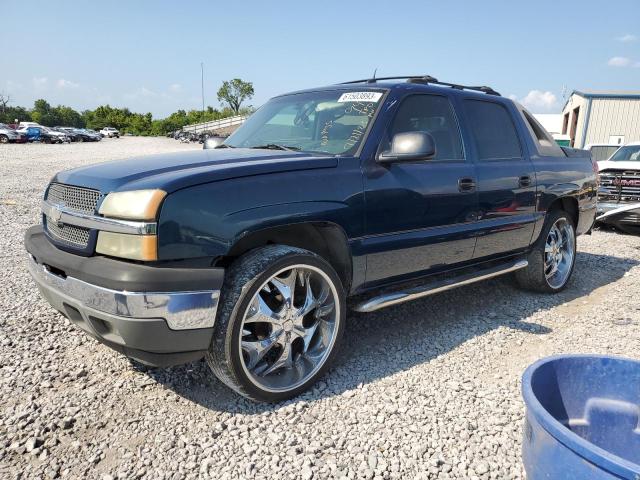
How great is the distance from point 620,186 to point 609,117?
74.8 feet

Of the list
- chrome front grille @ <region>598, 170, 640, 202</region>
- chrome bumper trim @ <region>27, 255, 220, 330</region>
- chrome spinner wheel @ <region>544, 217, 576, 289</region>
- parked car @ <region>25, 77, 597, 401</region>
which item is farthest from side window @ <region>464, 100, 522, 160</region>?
chrome front grille @ <region>598, 170, 640, 202</region>

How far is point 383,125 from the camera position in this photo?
126 inches

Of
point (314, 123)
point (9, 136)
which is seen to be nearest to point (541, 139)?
point (314, 123)

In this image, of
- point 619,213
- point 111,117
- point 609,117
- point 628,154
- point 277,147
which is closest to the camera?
point 277,147

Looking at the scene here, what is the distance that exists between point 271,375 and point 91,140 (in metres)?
59.9

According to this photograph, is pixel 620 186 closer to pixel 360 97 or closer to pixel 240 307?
pixel 360 97

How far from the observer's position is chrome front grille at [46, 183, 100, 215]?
250 centimetres

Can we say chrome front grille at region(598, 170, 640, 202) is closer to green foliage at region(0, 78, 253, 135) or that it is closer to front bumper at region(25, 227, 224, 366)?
front bumper at region(25, 227, 224, 366)

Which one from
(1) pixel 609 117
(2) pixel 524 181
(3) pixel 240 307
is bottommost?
(3) pixel 240 307

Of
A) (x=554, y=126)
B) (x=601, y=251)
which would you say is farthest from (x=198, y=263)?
(x=554, y=126)

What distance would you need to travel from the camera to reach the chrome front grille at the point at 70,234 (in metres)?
2.50

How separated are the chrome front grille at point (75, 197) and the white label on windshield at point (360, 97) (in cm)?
182

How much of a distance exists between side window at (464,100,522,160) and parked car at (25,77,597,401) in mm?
17

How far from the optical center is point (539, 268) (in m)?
4.59
